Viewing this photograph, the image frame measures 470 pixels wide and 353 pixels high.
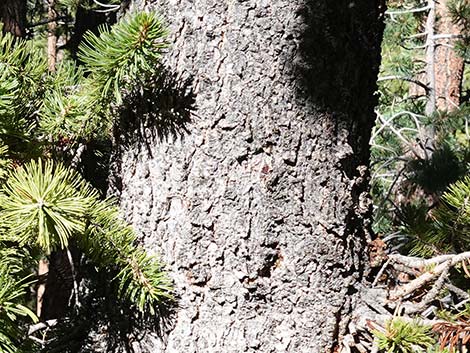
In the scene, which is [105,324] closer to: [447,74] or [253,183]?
[253,183]

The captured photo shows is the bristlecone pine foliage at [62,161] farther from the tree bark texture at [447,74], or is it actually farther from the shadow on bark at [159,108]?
the tree bark texture at [447,74]

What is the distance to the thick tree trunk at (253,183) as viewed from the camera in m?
1.18

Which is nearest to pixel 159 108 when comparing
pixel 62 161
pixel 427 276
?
pixel 62 161

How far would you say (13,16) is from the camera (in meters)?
2.47

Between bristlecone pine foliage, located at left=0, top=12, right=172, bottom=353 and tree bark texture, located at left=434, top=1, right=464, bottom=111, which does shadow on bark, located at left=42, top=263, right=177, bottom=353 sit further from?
tree bark texture, located at left=434, top=1, right=464, bottom=111

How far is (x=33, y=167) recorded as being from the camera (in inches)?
38.4

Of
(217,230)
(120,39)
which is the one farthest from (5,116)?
(217,230)

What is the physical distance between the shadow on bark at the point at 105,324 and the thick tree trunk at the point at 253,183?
3 cm

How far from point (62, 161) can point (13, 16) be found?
1.53m

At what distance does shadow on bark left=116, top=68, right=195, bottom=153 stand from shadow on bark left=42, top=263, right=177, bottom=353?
11.9 inches

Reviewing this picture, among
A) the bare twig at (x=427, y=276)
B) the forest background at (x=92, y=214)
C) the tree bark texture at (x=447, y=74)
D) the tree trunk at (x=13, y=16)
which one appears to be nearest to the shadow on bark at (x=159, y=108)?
the forest background at (x=92, y=214)

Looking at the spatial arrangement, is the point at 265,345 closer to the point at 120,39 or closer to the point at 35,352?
the point at 35,352

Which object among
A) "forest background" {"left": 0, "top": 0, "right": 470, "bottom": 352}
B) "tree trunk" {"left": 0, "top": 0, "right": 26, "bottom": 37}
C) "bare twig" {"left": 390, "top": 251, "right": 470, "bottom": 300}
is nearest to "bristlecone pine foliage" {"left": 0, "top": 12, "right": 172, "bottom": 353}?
"forest background" {"left": 0, "top": 0, "right": 470, "bottom": 352}

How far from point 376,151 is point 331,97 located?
3.76 meters
